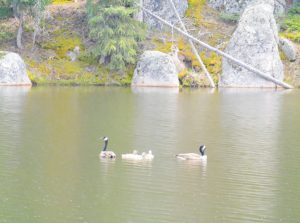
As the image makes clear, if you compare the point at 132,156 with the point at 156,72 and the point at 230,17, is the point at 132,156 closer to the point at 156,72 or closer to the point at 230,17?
the point at 156,72

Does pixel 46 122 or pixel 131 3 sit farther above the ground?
pixel 131 3

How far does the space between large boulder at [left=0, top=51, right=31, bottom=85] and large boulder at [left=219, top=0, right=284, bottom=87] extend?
55.1 feet

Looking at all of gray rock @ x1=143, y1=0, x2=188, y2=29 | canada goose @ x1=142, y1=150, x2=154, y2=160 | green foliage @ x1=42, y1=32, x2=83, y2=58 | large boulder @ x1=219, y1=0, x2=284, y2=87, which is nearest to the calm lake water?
canada goose @ x1=142, y1=150, x2=154, y2=160

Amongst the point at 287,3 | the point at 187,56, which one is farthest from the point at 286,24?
the point at 187,56

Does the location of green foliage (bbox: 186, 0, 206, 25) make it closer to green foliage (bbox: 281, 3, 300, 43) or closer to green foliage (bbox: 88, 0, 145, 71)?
green foliage (bbox: 281, 3, 300, 43)

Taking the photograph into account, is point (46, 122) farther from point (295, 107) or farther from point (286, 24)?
point (286, 24)

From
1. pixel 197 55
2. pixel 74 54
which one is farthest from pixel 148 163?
pixel 74 54

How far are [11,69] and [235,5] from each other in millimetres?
24309

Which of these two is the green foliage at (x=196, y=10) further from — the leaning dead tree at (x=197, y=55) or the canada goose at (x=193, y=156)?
the canada goose at (x=193, y=156)

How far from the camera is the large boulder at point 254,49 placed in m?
69.5

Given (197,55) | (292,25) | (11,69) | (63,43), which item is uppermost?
(292,25)

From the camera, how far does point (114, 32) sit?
223ft

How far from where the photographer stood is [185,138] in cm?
3828

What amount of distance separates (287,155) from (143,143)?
6.33 m
